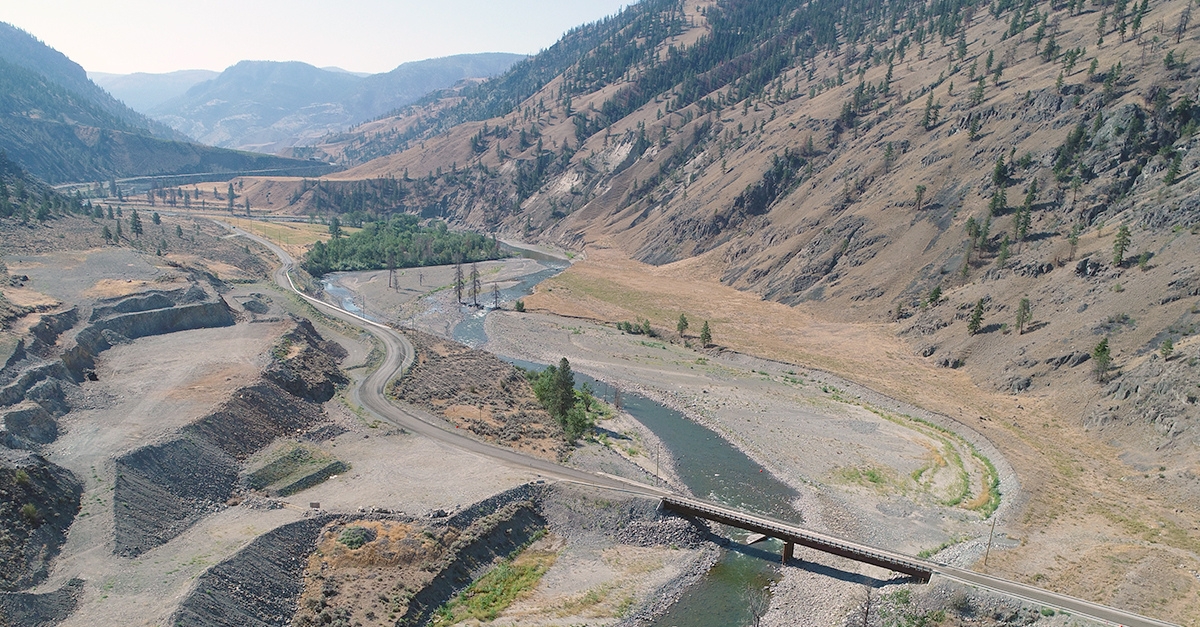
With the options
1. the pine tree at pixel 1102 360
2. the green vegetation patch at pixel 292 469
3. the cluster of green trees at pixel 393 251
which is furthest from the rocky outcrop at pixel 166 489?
the cluster of green trees at pixel 393 251

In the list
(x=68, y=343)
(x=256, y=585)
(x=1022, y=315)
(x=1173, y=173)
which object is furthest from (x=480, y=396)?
(x=1173, y=173)

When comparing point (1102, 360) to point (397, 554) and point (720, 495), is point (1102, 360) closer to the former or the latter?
point (720, 495)

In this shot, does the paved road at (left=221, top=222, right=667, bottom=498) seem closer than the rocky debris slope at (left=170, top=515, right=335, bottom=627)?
No

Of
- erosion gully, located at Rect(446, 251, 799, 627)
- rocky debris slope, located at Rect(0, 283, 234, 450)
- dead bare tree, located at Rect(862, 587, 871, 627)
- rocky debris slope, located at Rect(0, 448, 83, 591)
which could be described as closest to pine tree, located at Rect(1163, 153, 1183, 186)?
erosion gully, located at Rect(446, 251, 799, 627)

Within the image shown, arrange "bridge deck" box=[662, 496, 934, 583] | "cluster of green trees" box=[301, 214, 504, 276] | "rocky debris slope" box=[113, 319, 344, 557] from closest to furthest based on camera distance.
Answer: "rocky debris slope" box=[113, 319, 344, 557] → "bridge deck" box=[662, 496, 934, 583] → "cluster of green trees" box=[301, 214, 504, 276]

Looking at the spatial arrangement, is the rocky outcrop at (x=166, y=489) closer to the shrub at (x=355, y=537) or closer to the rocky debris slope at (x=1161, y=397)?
the shrub at (x=355, y=537)

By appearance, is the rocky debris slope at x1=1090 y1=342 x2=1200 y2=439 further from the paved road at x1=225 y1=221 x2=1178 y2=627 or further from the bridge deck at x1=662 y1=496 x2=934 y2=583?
the bridge deck at x1=662 y1=496 x2=934 y2=583
